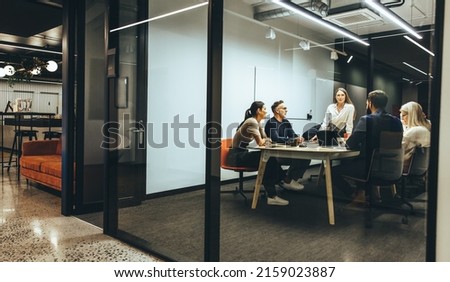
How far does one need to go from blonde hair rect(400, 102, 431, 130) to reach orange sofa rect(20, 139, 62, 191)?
4061mm

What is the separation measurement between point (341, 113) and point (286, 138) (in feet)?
2.48

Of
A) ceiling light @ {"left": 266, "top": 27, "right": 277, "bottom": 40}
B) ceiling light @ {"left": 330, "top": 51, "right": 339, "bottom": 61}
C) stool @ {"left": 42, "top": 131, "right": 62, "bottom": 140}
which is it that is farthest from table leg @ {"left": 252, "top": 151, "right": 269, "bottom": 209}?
stool @ {"left": 42, "top": 131, "right": 62, "bottom": 140}

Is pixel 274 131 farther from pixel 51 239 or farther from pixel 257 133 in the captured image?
pixel 51 239

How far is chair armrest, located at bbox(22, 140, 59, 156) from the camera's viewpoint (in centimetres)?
590

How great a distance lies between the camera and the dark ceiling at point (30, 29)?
534 centimetres

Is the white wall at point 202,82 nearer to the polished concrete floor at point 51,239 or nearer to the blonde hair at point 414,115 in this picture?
the polished concrete floor at point 51,239

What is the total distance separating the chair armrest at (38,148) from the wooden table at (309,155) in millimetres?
4048

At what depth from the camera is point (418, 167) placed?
1980 mm

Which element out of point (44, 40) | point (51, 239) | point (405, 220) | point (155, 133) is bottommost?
point (51, 239)

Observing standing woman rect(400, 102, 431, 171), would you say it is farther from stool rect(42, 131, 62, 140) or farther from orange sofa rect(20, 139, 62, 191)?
stool rect(42, 131, 62, 140)

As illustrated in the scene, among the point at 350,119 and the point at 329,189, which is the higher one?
the point at 350,119

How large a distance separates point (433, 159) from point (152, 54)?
9.32ft

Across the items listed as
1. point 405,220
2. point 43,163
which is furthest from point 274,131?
point 43,163
